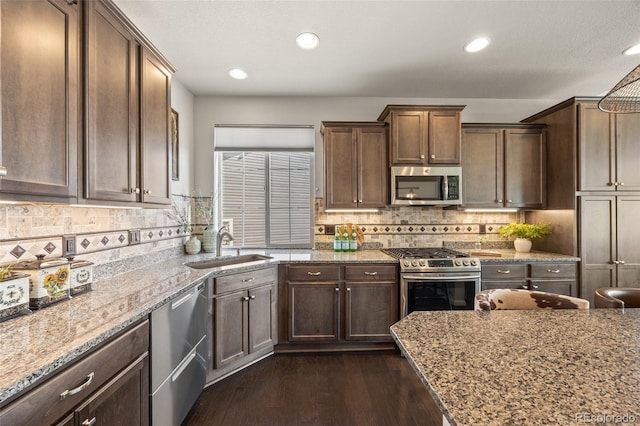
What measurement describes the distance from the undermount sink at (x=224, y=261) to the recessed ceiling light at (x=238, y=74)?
180 centimetres

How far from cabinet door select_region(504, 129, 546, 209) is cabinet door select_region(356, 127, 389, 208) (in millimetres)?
1377

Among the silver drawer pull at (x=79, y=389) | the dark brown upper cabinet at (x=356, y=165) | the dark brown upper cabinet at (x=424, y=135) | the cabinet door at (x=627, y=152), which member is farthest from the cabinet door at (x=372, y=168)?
the silver drawer pull at (x=79, y=389)

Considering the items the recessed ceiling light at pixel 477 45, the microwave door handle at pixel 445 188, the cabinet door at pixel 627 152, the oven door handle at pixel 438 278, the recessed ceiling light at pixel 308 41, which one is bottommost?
the oven door handle at pixel 438 278

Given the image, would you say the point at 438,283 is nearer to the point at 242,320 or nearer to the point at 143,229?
the point at 242,320

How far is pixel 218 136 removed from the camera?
3307 mm

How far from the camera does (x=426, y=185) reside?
2.98 m

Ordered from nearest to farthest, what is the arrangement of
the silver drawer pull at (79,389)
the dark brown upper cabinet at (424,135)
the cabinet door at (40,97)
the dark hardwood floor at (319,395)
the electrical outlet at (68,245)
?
the silver drawer pull at (79,389)
the cabinet door at (40,97)
the electrical outlet at (68,245)
the dark hardwood floor at (319,395)
the dark brown upper cabinet at (424,135)

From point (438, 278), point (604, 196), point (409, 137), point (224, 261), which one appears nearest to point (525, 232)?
point (604, 196)

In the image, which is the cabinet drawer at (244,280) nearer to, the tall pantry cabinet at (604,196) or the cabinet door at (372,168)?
the cabinet door at (372,168)

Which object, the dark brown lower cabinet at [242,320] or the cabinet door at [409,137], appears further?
the cabinet door at [409,137]

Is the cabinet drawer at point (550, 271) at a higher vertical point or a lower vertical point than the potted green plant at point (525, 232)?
lower

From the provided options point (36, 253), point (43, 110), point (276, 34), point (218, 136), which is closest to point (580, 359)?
point (43, 110)

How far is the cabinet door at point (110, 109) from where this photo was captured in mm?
1350

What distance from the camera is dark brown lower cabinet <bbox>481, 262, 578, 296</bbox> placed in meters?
2.71
